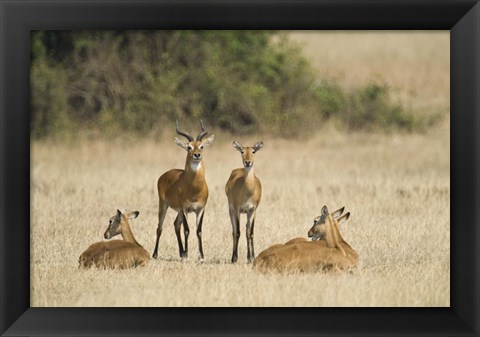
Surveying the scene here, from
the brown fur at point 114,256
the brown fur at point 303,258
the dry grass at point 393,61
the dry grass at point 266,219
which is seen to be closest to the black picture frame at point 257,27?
the dry grass at point 266,219

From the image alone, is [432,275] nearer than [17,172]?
No

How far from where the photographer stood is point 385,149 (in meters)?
18.1

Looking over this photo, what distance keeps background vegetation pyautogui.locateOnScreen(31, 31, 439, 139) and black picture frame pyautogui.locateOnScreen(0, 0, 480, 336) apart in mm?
13705

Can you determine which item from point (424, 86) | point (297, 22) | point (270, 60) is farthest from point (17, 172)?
point (424, 86)

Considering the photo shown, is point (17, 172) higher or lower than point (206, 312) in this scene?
higher

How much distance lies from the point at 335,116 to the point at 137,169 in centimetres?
658

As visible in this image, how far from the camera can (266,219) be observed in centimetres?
1123

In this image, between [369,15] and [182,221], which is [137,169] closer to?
[182,221]

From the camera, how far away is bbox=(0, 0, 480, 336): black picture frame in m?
5.36

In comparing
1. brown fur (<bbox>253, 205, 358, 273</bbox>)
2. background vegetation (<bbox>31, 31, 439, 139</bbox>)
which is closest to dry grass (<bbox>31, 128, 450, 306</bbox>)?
brown fur (<bbox>253, 205, 358, 273</bbox>)

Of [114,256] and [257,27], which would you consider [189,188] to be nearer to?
[114,256]

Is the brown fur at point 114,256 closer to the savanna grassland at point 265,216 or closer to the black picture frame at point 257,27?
the savanna grassland at point 265,216

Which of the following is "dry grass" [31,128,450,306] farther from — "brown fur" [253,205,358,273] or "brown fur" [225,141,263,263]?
"brown fur" [225,141,263,263]

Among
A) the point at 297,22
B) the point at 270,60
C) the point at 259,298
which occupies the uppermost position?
the point at 270,60
